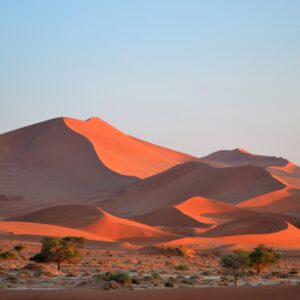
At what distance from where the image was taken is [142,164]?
428 ft

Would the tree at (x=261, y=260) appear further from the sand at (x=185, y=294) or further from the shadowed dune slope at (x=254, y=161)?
the shadowed dune slope at (x=254, y=161)

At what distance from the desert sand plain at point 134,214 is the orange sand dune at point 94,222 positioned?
0.48 feet

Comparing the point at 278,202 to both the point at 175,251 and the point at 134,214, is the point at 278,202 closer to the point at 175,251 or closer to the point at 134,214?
the point at 134,214

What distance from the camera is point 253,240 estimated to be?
55.4 meters

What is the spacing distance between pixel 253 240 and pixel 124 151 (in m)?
78.5

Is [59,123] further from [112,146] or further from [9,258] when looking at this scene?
[9,258]

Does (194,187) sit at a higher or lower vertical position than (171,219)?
higher

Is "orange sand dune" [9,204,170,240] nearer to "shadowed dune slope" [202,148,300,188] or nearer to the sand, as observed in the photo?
the sand

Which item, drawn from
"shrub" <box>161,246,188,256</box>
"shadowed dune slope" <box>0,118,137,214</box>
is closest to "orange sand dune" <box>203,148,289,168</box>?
"shadowed dune slope" <box>0,118,137,214</box>

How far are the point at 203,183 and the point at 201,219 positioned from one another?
91.8 feet

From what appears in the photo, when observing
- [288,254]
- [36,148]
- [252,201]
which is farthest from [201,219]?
[36,148]

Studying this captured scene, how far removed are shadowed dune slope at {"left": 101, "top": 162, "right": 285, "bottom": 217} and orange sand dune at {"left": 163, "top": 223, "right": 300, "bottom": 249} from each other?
31.1m

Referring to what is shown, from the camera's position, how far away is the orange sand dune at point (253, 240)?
52.7m

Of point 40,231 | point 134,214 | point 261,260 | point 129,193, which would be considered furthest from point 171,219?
point 261,260
